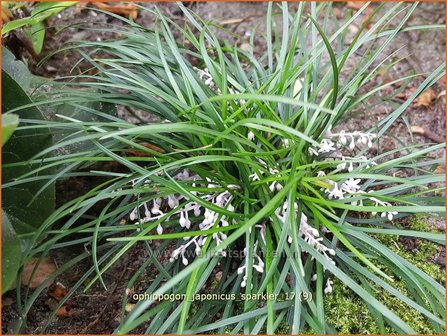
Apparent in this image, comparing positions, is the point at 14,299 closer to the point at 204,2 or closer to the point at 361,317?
the point at 361,317

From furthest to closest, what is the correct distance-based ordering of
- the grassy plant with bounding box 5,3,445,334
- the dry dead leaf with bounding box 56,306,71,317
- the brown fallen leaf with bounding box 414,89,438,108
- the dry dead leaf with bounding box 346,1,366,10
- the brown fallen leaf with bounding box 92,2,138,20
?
the dry dead leaf with bounding box 346,1,366,10 → the brown fallen leaf with bounding box 92,2,138,20 → the brown fallen leaf with bounding box 414,89,438,108 → the dry dead leaf with bounding box 56,306,71,317 → the grassy plant with bounding box 5,3,445,334

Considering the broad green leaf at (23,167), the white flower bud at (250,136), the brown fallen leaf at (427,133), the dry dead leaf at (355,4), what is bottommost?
the brown fallen leaf at (427,133)

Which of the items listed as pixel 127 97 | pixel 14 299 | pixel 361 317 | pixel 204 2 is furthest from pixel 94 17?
pixel 361 317

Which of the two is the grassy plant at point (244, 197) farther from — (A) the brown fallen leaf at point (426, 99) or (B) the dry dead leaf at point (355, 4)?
(B) the dry dead leaf at point (355, 4)

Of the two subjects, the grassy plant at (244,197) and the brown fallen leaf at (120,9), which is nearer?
the grassy plant at (244,197)

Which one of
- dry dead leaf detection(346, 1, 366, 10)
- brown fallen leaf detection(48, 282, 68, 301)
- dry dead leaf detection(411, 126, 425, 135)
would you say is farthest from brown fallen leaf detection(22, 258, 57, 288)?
dry dead leaf detection(346, 1, 366, 10)

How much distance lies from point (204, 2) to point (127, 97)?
1035 millimetres

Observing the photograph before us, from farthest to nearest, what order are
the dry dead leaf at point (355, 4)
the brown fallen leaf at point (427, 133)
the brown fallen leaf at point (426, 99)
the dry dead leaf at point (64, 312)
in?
the dry dead leaf at point (355, 4) < the brown fallen leaf at point (426, 99) < the brown fallen leaf at point (427, 133) < the dry dead leaf at point (64, 312)

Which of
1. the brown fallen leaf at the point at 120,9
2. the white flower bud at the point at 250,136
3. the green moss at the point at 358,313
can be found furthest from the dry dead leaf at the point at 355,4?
the green moss at the point at 358,313

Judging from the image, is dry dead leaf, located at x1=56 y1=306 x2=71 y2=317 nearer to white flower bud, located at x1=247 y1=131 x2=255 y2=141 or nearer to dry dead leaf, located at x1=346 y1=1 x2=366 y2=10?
white flower bud, located at x1=247 y1=131 x2=255 y2=141

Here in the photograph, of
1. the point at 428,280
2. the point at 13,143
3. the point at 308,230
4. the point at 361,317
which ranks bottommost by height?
the point at 361,317

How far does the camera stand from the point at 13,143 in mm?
1296

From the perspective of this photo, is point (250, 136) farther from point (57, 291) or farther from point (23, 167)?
point (57, 291)

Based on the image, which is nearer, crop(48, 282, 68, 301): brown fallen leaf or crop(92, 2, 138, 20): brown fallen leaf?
crop(48, 282, 68, 301): brown fallen leaf
